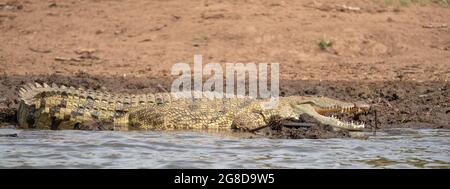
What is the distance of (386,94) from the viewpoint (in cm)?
1116

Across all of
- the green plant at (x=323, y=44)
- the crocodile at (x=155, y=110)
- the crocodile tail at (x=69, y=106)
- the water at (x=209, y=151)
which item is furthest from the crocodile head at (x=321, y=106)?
the green plant at (x=323, y=44)

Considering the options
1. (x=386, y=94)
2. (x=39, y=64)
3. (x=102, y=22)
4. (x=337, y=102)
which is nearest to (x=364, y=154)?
(x=337, y=102)

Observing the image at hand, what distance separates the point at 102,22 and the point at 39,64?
6.19 ft

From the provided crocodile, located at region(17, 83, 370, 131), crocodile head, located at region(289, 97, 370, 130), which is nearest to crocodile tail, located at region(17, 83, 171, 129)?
crocodile, located at region(17, 83, 370, 131)

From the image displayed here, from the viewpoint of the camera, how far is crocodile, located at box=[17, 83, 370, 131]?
9500 millimetres

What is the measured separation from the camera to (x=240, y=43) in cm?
1355

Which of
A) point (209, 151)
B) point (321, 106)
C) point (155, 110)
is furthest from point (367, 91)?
point (209, 151)

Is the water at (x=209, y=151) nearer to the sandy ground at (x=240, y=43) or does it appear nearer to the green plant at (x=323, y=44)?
the sandy ground at (x=240, y=43)

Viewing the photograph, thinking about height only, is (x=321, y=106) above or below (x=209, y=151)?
above

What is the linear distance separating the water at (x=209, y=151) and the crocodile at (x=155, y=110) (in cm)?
28

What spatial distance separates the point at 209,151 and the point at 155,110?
1.54 m

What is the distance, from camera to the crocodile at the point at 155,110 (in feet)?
31.2

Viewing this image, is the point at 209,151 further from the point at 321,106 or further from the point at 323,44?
the point at 323,44

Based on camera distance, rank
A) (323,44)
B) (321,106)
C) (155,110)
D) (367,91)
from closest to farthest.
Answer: (155,110) → (321,106) → (367,91) → (323,44)
